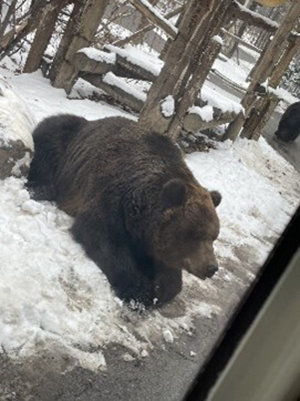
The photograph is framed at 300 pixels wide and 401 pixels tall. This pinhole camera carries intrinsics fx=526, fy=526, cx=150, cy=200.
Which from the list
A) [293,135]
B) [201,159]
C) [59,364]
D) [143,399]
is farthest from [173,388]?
[293,135]

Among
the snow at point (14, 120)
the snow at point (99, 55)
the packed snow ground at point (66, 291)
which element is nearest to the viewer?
the packed snow ground at point (66, 291)

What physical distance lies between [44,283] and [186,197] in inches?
32.5

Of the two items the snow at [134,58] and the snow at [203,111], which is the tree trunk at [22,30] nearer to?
the snow at [134,58]

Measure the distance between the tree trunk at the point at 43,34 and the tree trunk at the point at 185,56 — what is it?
1.31 meters

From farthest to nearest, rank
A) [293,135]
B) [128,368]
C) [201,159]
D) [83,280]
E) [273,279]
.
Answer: [293,135] < [201,159] < [83,280] < [128,368] < [273,279]

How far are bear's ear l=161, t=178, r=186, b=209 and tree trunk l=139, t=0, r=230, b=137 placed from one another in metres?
1.76

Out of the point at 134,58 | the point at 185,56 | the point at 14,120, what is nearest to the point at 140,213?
the point at 14,120

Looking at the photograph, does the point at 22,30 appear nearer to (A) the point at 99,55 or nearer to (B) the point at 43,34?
(B) the point at 43,34

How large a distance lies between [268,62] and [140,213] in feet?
18.4

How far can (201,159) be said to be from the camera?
5.58m

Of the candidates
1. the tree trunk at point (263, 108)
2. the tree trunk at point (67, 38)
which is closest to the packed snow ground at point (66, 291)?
the tree trunk at point (67, 38)

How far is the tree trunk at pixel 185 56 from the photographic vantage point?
4227mm

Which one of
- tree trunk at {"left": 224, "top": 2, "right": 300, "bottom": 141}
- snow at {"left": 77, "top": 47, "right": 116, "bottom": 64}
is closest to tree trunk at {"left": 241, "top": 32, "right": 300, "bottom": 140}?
tree trunk at {"left": 224, "top": 2, "right": 300, "bottom": 141}

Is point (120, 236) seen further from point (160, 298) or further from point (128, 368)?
point (128, 368)
